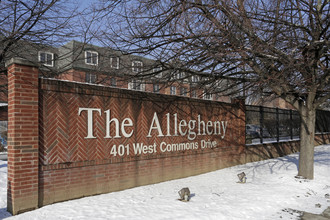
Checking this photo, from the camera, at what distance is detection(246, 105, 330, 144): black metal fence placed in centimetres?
1232

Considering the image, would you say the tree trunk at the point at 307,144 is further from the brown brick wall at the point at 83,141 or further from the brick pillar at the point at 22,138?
the brick pillar at the point at 22,138

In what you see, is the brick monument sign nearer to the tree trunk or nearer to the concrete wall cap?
the concrete wall cap

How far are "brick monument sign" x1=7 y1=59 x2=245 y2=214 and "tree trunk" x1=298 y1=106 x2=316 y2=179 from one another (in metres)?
3.02

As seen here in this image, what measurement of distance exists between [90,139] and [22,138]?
150 centimetres

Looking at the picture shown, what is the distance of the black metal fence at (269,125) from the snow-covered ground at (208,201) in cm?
389

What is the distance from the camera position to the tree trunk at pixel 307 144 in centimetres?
816

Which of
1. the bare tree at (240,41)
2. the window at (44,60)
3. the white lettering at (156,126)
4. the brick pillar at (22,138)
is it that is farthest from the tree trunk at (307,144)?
the window at (44,60)

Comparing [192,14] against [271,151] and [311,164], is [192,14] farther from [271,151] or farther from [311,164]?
[271,151]

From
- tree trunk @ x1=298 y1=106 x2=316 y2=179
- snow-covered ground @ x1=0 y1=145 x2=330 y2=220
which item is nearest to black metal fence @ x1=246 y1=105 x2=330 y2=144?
tree trunk @ x1=298 y1=106 x2=316 y2=179

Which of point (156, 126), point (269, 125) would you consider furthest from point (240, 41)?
point (269, 125)

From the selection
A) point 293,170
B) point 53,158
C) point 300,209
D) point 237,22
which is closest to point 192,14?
point 237,22

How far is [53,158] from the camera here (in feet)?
18.1

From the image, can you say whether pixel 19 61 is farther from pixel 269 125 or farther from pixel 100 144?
pixel 269 125

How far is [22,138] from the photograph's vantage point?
16.5ft
